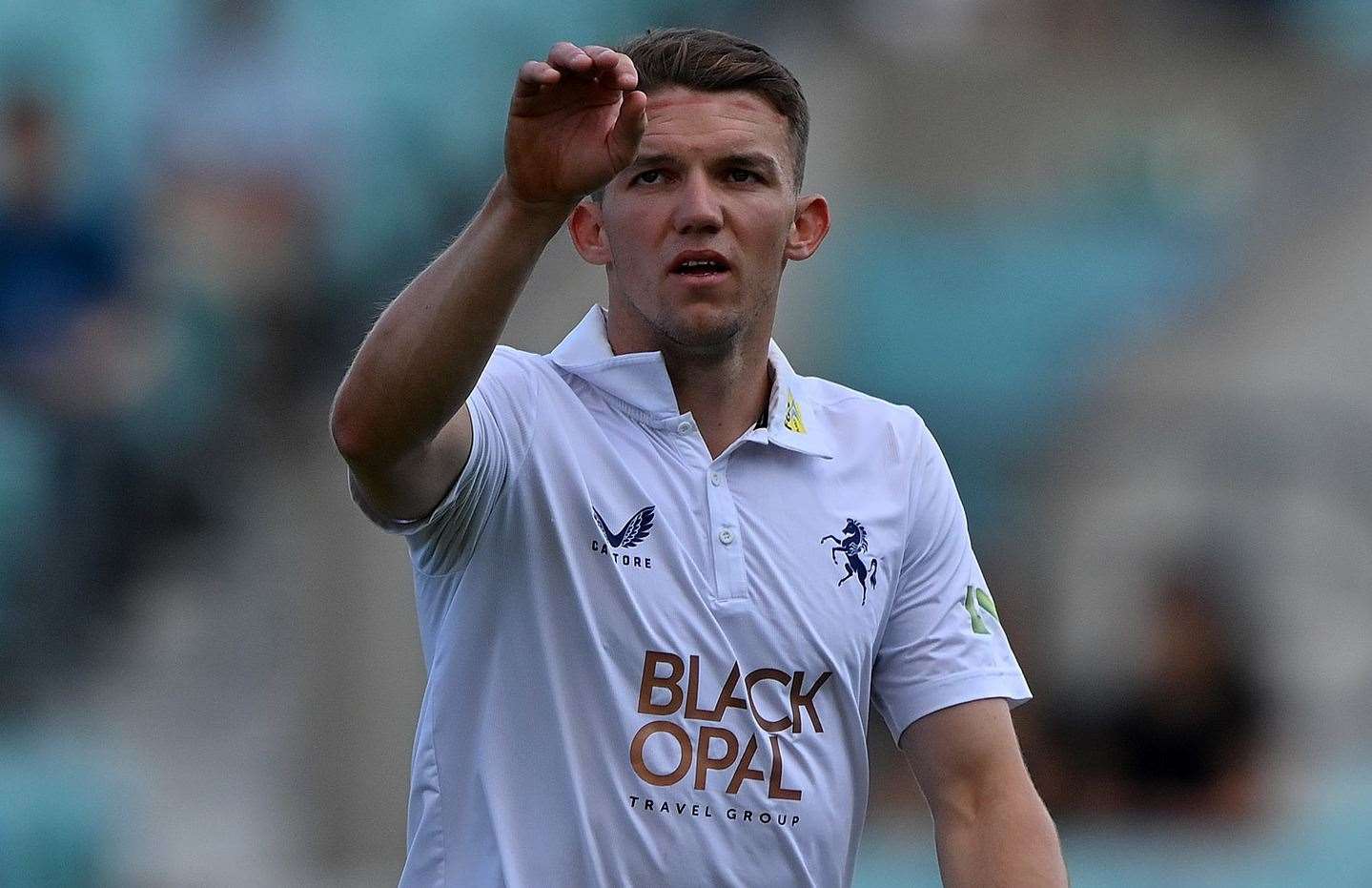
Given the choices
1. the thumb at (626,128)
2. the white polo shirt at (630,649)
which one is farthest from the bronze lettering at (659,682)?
the thumb at (626,128)

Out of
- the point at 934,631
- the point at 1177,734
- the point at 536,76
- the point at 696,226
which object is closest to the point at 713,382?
the point at 696,226

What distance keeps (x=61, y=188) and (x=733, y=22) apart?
2.68m

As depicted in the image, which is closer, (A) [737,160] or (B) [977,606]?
(A) [737,160]

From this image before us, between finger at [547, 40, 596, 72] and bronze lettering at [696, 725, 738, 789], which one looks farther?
bronze lettering at [696, 725, 738, 789]

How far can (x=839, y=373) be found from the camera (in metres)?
7.35

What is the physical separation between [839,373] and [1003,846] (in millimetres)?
4727

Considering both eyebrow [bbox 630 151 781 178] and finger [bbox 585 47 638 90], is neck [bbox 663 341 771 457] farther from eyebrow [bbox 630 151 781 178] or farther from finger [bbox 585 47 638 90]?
finger [bbox 585 47 638 90]

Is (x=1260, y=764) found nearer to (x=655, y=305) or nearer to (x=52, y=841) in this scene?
(x=52, y=841)

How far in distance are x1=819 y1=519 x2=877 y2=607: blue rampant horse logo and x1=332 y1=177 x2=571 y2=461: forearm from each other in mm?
664

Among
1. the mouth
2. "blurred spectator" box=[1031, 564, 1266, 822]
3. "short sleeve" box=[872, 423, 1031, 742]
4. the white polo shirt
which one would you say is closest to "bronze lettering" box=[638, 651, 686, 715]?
the white polo shirt

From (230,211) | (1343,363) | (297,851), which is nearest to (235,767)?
(297,851)

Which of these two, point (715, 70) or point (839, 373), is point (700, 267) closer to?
point (715, 70)

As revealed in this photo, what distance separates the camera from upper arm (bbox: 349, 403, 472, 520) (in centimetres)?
233

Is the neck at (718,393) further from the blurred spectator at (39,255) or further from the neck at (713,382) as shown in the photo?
the blurred spectator at (39,255)
